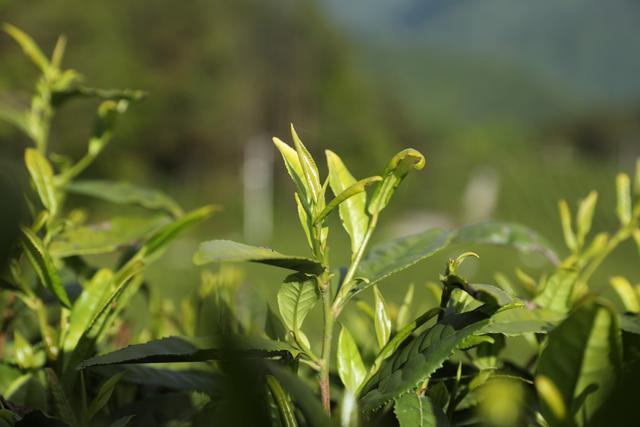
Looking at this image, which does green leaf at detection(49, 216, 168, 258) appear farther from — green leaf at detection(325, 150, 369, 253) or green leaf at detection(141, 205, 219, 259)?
green leaf at detection(325, 150, 369, 253)

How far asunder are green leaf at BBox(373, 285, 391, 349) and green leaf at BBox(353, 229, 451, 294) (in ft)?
0.04

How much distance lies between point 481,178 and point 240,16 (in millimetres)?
6505

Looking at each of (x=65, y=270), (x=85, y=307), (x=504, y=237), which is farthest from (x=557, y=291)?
(x=65, y=270)

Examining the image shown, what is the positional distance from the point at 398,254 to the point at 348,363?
94mm

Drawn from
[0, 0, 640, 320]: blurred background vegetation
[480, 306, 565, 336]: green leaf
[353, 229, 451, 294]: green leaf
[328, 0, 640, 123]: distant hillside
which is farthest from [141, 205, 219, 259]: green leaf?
[328, 0, 640, 123]: distant hillside

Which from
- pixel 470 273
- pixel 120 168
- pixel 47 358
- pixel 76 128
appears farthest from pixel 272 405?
pixel 120 168

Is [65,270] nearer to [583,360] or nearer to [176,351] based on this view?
[176,351]

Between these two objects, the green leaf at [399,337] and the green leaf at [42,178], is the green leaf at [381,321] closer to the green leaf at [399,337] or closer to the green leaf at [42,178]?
the green leaf at [399,337]

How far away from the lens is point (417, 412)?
33cm

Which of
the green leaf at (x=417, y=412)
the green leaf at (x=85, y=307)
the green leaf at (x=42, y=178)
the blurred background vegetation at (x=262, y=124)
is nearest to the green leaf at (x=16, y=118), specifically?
the green leaf at (x=42, y=178)

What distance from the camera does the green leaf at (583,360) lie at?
25cm

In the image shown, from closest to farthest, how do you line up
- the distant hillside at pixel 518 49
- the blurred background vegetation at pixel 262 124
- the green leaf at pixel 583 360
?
the green leaf at pixel 583 360 < the blurred background vegetation at pixel 262 124 < the distant hillside at pixel 518 49

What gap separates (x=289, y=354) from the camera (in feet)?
1.19

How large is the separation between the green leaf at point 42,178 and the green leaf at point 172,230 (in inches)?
3.0
